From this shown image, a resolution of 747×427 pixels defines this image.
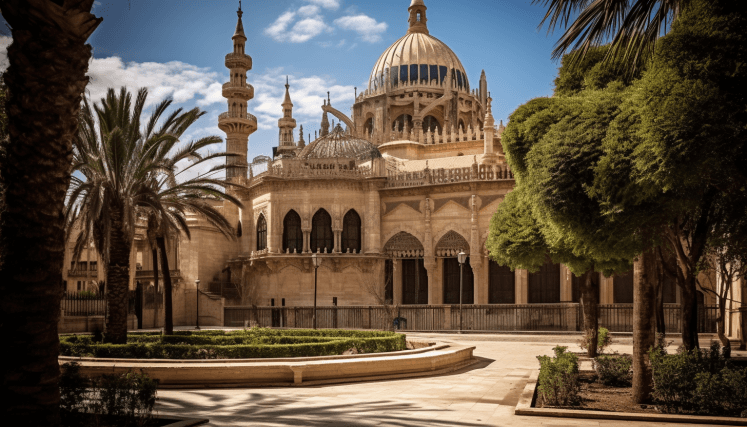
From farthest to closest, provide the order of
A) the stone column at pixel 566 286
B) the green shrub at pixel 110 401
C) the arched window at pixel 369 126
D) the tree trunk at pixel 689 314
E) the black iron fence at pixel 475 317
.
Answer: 1. the arched window at pixel 369 126
2. the stone column at pixel 566 286
3. the black iron fence at pixel 475 317
4. the tree trunk at pixel 689 314
5. the green shrub at pixel 110 401

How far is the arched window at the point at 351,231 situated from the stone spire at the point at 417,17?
23.0 metres

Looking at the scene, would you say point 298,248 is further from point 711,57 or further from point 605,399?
point 711,57

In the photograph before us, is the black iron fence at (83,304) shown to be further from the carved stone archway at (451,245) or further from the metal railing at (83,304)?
the carved stone archway at (451,245)

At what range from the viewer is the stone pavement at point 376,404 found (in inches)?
351

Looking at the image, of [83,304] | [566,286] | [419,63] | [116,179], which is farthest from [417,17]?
[116,179]

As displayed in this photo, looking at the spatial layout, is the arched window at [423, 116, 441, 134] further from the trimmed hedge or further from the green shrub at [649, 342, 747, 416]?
the green shrub at [649, 342, 747, 416]

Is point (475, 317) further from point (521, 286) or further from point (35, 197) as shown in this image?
point (35, 197)

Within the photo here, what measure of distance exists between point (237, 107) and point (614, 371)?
38995 mm

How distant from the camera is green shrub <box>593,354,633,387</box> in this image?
1197 cm

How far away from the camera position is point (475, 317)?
30172 millimetres

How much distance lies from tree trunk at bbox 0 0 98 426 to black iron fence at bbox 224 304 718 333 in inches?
863

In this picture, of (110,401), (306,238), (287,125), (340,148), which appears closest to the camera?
(110,401)

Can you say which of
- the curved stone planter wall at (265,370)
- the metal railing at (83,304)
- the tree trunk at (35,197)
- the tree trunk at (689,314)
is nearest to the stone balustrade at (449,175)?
the metal railing at (83,304)

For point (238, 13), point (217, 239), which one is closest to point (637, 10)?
point (217, 239)
